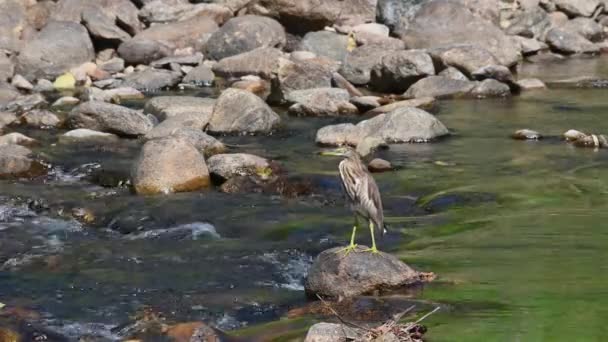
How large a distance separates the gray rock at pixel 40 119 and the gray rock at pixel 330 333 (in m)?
12.3

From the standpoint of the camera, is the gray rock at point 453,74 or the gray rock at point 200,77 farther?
the gray rock at point 200,77

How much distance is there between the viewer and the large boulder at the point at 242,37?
83.4 feet

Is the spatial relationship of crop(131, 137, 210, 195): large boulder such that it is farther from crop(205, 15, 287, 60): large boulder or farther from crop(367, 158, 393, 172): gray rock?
crop(205, 15, 287, 60): large boulder

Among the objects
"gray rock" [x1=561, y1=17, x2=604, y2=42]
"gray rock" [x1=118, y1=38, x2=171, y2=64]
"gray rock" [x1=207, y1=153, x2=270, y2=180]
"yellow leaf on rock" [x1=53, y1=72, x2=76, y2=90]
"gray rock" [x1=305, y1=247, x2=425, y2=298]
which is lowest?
"yellow leaf on rock" [x1=53, y1=72, x2=76, y2=90]

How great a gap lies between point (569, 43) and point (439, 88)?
321 inches

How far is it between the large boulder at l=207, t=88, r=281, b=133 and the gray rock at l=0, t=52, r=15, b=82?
672 cm

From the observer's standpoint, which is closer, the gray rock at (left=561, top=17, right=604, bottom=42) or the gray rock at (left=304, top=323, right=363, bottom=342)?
the gray rock at (left=304, top=323, right=363, bottom=342)

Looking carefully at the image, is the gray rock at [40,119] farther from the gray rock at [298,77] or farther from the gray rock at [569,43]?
the gray rock at [569,43]

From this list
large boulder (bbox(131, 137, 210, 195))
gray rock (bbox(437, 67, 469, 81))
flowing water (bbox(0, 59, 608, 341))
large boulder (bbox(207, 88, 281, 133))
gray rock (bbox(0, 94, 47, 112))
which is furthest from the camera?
gray rock (bbox(437, 67, 469, 81))

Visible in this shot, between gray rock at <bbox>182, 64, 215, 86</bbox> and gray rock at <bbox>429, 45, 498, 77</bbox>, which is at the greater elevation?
gray rock at <bbox>429, 45, 498, 77</bbox>

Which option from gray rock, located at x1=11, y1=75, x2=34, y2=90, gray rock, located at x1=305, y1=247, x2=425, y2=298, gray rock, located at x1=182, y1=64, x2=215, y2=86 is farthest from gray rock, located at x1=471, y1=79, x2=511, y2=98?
gray rock, located at x1=305, y1=247, x2=425, y2=298

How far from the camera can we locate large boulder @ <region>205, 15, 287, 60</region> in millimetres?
25422

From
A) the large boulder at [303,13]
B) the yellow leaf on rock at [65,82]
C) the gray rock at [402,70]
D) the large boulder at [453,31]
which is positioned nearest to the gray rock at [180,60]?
the yellow leaf on rock at [65,82]

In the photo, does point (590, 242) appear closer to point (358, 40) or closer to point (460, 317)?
point (460, 317)
